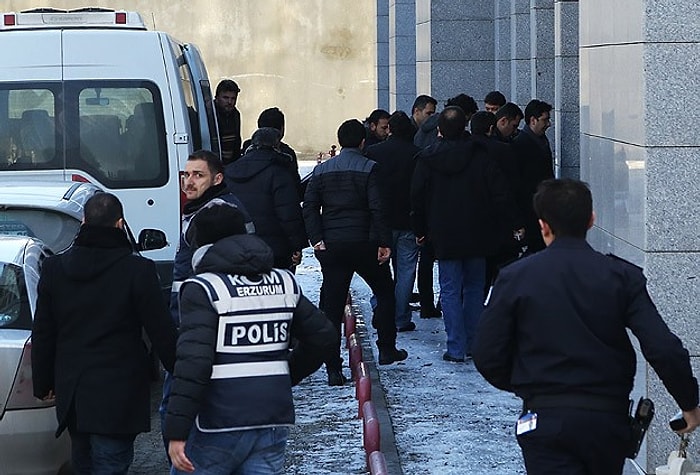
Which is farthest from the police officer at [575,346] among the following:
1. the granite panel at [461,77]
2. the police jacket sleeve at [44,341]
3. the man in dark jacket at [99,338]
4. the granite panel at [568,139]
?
the granite panel at [461,77]

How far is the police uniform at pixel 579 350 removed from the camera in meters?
4.80

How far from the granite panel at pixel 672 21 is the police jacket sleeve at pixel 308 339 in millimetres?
2453

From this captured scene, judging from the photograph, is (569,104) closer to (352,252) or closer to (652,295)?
(352,252)

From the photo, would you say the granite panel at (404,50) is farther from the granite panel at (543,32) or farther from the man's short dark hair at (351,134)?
the man's short dark hair at (351,134)

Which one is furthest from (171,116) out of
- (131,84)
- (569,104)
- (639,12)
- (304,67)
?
(304,67)

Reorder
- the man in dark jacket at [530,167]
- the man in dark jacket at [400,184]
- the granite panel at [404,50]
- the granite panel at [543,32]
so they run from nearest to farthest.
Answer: the man in dark jacket at [400,184] → the man in dark jacket at [530,167] → the granite panel at [543,32] → the granite panel at [404,50]

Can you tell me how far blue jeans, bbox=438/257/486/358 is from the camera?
10672mm

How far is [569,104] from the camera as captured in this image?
44.2 feet

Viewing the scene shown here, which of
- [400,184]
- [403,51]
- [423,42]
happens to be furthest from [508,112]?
[403,51]

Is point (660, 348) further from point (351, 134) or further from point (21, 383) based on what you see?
point (351, 134)

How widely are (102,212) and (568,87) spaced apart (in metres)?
7.99

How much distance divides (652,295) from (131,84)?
5616mm

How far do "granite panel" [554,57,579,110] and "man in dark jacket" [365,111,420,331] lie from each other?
2.36 metres

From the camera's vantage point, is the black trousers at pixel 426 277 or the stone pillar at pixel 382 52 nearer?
the black trousers at pixel 426 277
